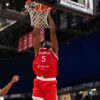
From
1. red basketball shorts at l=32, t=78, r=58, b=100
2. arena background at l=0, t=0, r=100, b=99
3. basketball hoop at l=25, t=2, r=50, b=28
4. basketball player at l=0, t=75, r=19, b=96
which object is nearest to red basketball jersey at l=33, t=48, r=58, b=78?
red basketball shorts at l=32, t=78, r=58, b=100

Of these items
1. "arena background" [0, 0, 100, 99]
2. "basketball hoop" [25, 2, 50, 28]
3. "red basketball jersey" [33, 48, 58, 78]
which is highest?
"basketball hoop" [25, 2, 50, 28]

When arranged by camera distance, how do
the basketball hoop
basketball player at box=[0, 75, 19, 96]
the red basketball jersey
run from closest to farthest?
the red basketball jersey < basketball player at box=[0, 75, 19, 96] < the basketball hoop

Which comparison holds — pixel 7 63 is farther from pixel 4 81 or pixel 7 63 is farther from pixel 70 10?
pixel 70 10

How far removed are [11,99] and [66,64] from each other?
3414 millimetres

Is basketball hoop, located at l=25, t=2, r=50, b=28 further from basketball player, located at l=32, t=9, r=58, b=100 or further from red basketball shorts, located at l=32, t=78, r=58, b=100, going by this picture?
red basketball shorts, located at l=32, t=78, r=58, b=100

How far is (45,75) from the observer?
214 inches

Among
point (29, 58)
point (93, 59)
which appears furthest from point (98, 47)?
point (29, 58)

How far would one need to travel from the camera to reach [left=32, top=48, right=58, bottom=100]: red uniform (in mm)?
5340

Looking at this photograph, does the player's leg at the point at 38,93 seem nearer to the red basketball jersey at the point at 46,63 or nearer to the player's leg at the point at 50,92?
the player's leg at the point at 50,92

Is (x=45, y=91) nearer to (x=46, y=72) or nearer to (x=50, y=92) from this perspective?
(x=50, y=92)

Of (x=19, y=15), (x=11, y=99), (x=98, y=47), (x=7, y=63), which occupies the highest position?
(x=19, y=15)

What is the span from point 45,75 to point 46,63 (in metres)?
0.18

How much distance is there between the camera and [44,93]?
5359 millimetres

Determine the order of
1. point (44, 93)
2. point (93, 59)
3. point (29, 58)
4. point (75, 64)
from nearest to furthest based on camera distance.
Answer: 1. point (44, 93)
2. point (93, 59)
3. point (75, 64)
4. point (29, 58)
